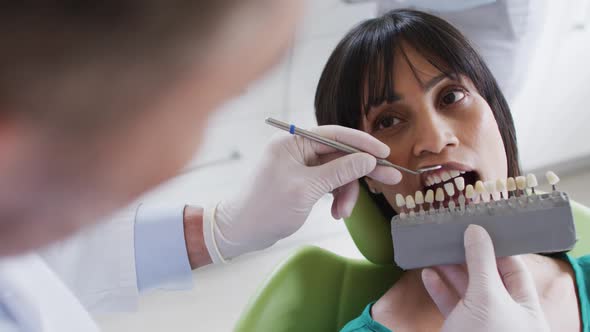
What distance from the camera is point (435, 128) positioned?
1.18 m

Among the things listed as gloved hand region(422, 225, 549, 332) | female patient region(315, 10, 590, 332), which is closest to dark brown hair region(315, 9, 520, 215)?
female patient region(315, 10, 590, 332)

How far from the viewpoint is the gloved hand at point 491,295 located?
0.97 metres

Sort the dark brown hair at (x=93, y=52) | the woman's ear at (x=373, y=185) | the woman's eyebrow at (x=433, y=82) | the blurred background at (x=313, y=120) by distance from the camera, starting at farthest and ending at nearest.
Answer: the blurred background at (x=313, y=120) < the woman's ear at (x=373, y=185) < the woman's eyebrow at (x=433, y=82) < the dark brown hair at (x=93, y=52)

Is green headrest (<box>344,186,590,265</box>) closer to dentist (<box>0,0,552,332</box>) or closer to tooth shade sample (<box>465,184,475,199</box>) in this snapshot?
tooth shade sample (<box>465,184,475,199</box>)

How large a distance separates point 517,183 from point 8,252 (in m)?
0.99

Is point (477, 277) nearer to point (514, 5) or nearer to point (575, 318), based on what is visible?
point (575, 318)

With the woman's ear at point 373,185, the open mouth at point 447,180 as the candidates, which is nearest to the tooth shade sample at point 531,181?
the open mouth at point 447,180

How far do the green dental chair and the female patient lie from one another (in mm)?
153

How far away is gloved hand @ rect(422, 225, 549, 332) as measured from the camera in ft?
3.18

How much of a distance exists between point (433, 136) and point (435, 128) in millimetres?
21

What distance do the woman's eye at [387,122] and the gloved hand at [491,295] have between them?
1.01ft

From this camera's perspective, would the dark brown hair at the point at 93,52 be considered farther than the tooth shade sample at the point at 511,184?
No

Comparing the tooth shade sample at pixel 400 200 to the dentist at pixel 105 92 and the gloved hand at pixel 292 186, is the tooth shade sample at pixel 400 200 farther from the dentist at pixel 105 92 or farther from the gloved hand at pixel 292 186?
the dentist at pixel 105 92

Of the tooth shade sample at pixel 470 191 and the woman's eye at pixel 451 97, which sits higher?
the woman's eye at pixel 451 97
